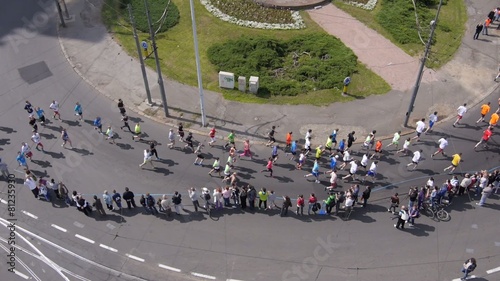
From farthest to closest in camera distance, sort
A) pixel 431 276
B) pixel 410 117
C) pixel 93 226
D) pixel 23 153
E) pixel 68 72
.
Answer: pixel 68 72 → pixel 410 117 → pixel 23 153 → pixel 93 226 → pixel 431 276

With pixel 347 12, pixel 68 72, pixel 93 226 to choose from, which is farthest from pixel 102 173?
pixel 347 12

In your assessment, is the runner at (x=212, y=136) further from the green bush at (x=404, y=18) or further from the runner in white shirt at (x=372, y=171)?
the green bush at (x=404, y=18)

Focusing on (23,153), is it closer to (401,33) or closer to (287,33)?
(287,33)

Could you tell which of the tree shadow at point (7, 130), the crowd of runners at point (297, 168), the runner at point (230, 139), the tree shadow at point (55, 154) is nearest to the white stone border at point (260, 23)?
the crowd of runners at point (297, 168)

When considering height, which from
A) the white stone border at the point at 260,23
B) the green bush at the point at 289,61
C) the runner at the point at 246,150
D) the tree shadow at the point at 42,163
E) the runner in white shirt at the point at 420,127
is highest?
the white stone border at the point at 260,23

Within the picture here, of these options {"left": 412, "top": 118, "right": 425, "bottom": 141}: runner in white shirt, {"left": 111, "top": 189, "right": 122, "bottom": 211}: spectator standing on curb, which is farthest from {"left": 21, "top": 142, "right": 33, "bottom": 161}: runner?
{"left": 412, "top": 118, "right": 425, "bottom": 141}: runner in white shirt
